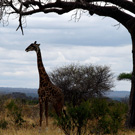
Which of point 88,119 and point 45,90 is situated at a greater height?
point 45,90

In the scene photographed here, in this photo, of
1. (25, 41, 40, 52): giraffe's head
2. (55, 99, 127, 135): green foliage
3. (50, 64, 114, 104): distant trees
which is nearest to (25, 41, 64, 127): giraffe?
(25, 41, 40, 52): giraffe's head

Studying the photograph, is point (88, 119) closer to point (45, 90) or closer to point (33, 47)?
point (45, 90)

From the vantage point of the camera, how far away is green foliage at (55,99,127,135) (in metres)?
8.26

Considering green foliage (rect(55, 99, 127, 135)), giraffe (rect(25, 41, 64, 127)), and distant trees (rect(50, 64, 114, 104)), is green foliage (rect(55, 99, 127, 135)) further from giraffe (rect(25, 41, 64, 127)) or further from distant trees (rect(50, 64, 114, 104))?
distant trees (rect(50, 64, 114, 104))

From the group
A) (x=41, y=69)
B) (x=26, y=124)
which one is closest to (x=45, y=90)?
(x=41, y=69)

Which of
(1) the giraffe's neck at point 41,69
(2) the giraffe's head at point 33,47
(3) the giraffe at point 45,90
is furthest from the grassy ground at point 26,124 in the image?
(2) the giraffe's head at point 33,47

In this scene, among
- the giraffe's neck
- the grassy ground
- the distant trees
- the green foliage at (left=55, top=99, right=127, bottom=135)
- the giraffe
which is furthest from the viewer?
the distant trees

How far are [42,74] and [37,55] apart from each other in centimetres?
63

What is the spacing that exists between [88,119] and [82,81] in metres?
13.3

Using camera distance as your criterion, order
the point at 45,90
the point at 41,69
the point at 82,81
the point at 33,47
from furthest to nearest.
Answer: the point at 82,81 < the point at 41,69 < the point at 33,47 < the point at 45,90

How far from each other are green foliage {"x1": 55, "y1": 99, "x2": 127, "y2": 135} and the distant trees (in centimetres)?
967

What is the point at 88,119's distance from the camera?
371 inches

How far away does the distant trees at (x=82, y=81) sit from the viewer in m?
21.2

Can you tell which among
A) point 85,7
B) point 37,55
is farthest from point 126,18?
point 37,55
